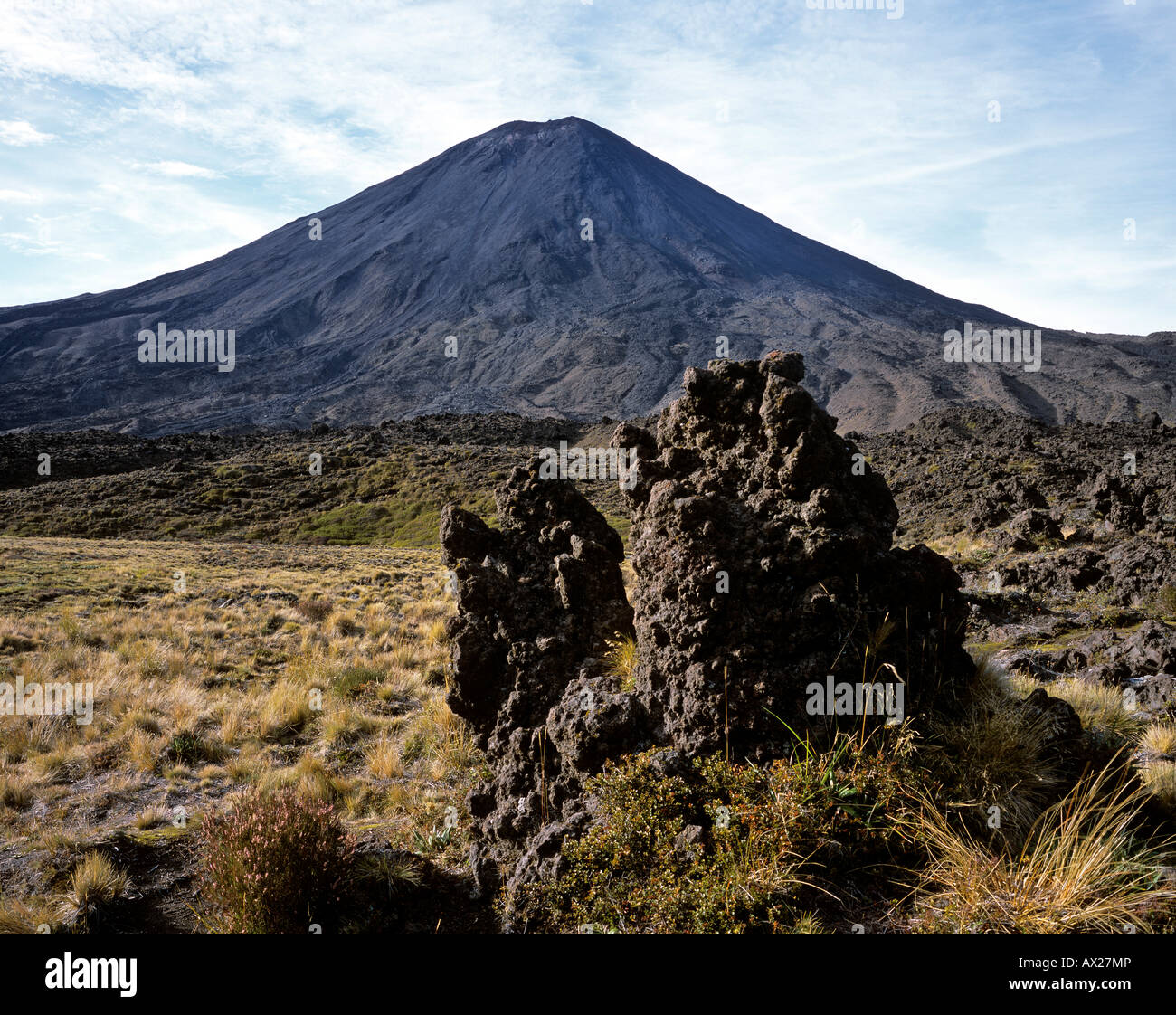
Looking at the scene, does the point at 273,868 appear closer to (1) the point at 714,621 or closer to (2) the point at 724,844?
(2) the point at 724,844

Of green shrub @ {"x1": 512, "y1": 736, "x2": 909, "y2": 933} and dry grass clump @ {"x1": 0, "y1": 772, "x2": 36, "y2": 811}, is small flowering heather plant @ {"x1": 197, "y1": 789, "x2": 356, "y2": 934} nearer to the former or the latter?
green shrub @ {"x1": 512, "y1": 736, "x2": 909, "y2": 933}

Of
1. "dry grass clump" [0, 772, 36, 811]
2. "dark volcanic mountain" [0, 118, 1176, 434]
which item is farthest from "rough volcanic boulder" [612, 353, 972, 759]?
"dark volcanic mountain" [0, 118, 1176, 434]

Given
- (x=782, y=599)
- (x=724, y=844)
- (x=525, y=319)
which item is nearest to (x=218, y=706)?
(x=724, y=844)

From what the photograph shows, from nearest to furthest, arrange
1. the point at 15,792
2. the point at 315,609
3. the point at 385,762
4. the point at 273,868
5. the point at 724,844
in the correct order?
the point at 724,844 < the point at 273,868 < the point at 15,792 < the point at 385,762 < the point at 315,609

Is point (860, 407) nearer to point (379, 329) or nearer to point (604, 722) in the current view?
point (379, 329)

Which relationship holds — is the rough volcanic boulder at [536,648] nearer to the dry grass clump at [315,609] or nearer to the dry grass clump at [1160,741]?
the dry grass clump at [1160,741]

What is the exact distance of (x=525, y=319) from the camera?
395ft

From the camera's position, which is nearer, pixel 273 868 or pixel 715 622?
pixel 273 868

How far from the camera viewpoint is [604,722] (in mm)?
4188

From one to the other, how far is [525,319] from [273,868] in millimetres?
121558

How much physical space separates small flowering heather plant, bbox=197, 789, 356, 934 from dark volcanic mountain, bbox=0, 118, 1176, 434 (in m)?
82.8

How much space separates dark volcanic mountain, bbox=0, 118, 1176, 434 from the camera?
305 ft

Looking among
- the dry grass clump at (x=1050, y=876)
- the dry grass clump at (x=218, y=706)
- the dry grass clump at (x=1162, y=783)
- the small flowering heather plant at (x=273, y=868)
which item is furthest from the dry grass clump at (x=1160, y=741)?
the small flowering heather plant at (x=273, y=868)
